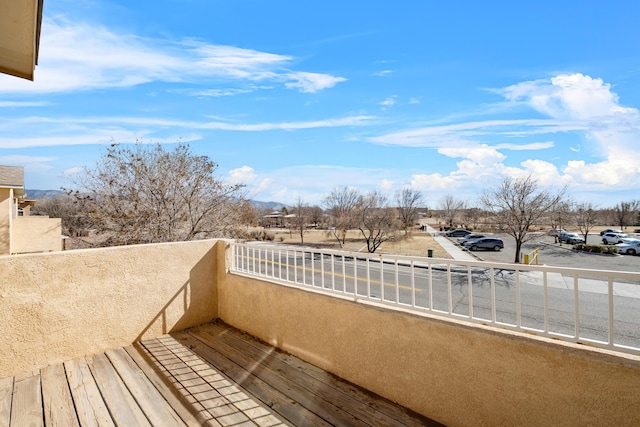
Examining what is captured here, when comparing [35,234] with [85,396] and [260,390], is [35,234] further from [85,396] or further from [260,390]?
[260,390]

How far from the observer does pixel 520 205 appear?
63.3ft

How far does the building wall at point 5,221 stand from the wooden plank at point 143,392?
8863 millimetres

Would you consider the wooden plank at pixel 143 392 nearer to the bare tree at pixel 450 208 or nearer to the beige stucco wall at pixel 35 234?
the beige stucco wall at pixel 35 234

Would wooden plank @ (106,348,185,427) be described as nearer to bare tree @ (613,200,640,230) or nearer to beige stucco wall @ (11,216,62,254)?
beige stucco wall @ (11,216,62,254)

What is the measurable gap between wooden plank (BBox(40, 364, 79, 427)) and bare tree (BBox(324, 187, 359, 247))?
25609 millimetres

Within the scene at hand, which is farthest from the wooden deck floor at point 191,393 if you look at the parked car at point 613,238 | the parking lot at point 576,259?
the parked car at point 613,238

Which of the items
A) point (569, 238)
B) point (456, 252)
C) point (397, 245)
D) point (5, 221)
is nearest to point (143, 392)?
point (5, 221)

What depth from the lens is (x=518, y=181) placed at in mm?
20406

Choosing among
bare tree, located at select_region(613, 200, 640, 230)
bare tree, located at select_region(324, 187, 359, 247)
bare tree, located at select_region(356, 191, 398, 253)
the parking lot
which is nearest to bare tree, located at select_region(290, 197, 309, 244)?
bare tree, located at select_region(324, 187, 359, 247)

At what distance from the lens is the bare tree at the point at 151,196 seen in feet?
31.2

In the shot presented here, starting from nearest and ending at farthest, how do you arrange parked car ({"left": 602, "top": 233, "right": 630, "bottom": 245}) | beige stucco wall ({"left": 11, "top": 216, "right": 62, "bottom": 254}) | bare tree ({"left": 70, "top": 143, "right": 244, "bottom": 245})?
bare tree ({"left": 70, "top": 143, "right": 244, "bottom": 245}), beige stucco wall ({"left": 11, "top": 216, "right": 62, "bottom": 254}), parked car ({"left": 602, "top": 233, "right": 630, "bottom": 245})

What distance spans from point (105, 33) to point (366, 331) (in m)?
7.61

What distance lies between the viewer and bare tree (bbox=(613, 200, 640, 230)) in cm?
4331

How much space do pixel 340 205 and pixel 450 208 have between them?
32.6 m
